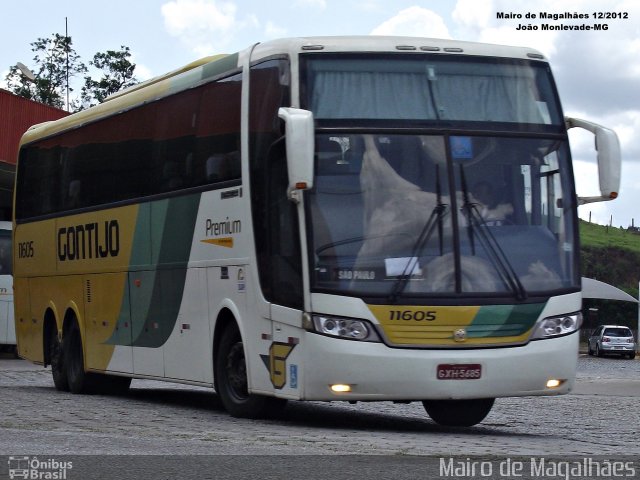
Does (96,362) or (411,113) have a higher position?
(411,113)

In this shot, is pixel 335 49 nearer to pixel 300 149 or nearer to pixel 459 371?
pixel 300 149

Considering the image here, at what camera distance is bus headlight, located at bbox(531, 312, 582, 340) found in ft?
42.2

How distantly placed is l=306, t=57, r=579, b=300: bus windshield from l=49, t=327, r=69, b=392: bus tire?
29.1 ft

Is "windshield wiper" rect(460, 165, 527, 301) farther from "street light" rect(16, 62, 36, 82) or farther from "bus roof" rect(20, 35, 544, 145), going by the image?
"street light" rect(16, 62, 36, 82)

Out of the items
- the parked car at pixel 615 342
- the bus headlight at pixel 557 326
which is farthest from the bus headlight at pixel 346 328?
the parked car at pixel 615 342

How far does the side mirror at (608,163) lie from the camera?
13.3 meters

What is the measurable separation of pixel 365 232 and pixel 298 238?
0.61 meters

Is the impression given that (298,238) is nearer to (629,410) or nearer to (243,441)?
(243,441)

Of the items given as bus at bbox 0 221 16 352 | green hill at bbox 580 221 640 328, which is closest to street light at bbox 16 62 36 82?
bus at bbox 0 221 16 352

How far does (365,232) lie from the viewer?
1258 cm

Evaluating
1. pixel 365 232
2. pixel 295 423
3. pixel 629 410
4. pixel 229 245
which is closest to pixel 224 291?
pixel 229 245

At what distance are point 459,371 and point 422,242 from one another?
1.15m

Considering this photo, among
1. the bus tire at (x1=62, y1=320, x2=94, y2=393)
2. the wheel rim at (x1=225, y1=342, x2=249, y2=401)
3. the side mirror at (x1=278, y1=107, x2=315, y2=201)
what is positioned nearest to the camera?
the side mirror at (x1=278, y1=107, x2=315, y2=201)

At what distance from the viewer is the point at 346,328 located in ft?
41.0
